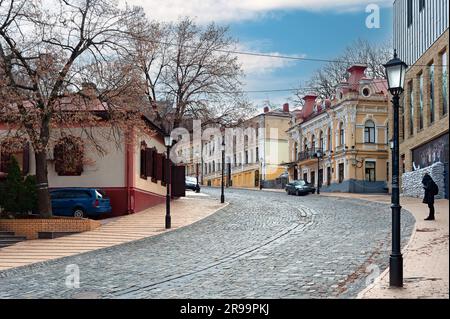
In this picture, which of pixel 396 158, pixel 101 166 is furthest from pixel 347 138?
pixel 396 158

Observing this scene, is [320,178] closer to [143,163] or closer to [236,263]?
[143,163]

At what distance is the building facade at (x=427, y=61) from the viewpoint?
5.49 meters

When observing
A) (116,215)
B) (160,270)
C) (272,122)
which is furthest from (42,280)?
(272,122)

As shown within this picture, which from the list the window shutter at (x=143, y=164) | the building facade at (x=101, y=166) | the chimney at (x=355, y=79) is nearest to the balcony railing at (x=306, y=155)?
the chimney at (x=355, y=79)

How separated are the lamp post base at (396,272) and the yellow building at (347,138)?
19805 mm

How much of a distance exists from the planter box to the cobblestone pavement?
367cm

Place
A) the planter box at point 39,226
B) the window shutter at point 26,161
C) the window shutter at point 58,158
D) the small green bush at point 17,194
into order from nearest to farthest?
the planter box at point 39,226 < the small green bush at point 17,194 < the window shutter at point 58,158 < the window shutter at point 26,161

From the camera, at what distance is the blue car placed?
25016 millimetres

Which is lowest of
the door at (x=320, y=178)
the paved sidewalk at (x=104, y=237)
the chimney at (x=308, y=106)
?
the paved sidewalk at (x=104, y=237)

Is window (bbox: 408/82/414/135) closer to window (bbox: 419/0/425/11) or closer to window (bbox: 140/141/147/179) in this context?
window (bbox: 419/0/425/11)

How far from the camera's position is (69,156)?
2505 centimetres

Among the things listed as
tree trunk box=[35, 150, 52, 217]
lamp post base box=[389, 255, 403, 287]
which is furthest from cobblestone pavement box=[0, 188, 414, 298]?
tree trunk box=[35, 150, 52, 217]

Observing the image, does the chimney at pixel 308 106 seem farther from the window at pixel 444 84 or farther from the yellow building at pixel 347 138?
the window at pixel 444 84

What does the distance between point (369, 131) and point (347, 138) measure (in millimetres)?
2355
